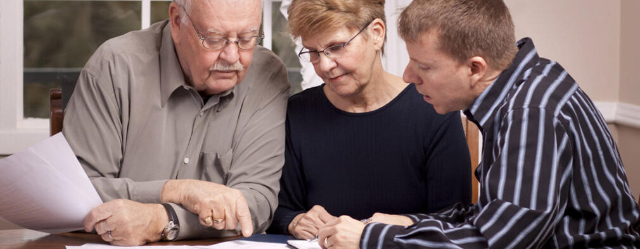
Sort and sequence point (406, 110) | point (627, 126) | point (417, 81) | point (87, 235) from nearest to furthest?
point (417, 81), point (87, 235), point (406, 110), point (627, 126)

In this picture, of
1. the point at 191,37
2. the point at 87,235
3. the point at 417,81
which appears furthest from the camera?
the point at 191,37

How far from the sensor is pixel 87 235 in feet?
5.03

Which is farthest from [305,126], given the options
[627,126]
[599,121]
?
[627,126]

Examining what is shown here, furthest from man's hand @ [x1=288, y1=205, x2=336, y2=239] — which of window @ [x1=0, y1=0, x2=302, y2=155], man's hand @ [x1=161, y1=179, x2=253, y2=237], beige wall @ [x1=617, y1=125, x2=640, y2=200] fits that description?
beige wall @ [x1=617, y1=125, x2=640, y2=200]

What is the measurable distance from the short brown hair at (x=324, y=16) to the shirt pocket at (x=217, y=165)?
36 centimetres

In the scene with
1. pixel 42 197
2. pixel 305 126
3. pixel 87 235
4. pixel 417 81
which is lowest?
pixel 87 235

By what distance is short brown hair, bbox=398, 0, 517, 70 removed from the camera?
1239 millimetres

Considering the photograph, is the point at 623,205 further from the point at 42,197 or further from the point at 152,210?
the point at 42,197

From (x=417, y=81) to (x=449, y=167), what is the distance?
0.45 meters

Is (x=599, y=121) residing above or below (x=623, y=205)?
above

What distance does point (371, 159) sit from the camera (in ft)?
6.06

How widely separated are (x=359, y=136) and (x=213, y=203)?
53 cm

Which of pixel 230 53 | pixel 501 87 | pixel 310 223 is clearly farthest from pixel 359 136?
pixel 501 87

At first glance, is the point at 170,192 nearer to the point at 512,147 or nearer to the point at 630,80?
the point at 512,147
